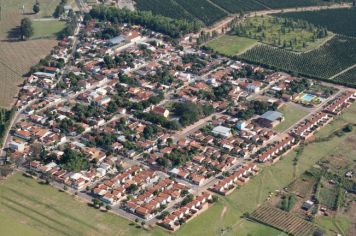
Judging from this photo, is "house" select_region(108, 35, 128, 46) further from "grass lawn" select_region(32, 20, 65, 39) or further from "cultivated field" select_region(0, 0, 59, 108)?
"grass lawn" select_region(32, 20, 65, 39)

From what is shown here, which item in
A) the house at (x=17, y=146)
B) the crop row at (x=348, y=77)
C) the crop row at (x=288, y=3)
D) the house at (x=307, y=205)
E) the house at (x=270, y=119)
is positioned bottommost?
the house at (x=307, y=205)

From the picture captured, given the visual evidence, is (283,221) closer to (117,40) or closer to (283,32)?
(117,40)

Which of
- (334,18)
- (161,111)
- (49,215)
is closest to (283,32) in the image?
(334,18)

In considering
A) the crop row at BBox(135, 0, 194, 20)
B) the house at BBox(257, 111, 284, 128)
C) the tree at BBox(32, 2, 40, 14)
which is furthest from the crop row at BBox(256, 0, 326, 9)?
the house at BBox(257, 111, 284, 128)

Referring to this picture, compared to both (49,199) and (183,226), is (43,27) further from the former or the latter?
(183,226)

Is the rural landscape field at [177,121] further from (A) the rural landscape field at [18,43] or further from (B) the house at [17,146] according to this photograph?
(B) the house at [17,146]

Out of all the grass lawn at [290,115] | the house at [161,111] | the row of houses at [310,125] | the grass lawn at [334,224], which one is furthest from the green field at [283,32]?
the grass lawn at [334,224]
